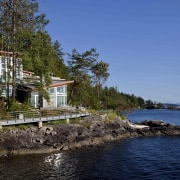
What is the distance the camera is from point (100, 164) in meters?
28.3

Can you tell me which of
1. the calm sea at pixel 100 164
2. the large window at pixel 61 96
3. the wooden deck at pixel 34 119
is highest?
the large window at pixel 61 96

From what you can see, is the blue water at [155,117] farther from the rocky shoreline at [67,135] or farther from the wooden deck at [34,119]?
the wooden deck at [34,119]

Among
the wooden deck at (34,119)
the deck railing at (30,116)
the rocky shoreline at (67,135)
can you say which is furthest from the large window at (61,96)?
the rocky shoreline at (67,135)

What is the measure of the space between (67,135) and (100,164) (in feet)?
32.1

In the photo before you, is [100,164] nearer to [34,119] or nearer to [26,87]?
[34,119]

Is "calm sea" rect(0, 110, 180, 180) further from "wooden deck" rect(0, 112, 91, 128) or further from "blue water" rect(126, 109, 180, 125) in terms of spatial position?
"blue water" rect(126, 109, 180, 125)

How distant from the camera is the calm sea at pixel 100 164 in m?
24.3

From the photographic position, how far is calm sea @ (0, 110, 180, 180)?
24.3m

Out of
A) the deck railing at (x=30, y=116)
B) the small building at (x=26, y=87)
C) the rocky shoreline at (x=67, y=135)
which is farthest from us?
the small building at (x=26, y=87)

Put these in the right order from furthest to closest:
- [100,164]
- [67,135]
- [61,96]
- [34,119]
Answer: [61,96]
[67,135]
[34,119]
[100,164]

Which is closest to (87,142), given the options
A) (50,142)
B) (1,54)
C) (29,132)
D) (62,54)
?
(50,142)

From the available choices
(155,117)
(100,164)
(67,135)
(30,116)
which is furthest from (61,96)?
(155,117)

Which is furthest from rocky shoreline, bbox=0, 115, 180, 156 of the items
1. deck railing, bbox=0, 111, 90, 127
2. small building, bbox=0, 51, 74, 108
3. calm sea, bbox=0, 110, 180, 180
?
small building, bbox=0, 51, 74, 108

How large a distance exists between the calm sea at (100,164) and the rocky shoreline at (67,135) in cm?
169
